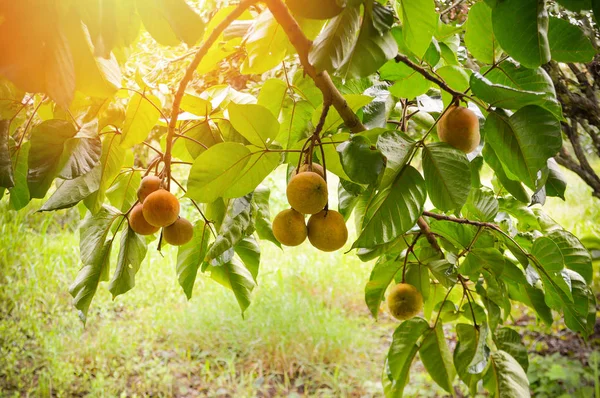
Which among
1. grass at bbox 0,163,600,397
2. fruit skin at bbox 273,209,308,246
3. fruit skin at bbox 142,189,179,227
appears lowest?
grass at bbox 0,163,600,397

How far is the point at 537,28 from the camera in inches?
13.1

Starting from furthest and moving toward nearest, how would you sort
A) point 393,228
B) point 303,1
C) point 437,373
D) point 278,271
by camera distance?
point 278,271
point 437,373
point 393,228
point 303,1

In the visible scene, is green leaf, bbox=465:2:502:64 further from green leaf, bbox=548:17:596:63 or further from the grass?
the grass

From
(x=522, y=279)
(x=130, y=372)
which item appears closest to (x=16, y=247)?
(x=130, y=372)

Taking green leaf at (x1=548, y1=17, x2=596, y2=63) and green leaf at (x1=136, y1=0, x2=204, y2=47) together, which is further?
green leaf at (x1=548, y1=17, x2=596, y2=63)

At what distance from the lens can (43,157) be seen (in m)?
0.45

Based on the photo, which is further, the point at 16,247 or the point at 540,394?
the point at 16,247

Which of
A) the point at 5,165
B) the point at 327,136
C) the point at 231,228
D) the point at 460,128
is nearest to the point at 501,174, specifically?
the point at 460,128

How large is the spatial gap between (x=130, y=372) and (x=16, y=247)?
4.42ft

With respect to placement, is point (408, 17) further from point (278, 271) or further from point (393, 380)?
point (278, 271)

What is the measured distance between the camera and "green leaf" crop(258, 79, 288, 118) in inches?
22.4

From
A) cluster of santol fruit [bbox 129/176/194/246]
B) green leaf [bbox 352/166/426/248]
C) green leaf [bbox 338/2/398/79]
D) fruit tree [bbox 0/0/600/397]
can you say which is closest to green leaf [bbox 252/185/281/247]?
fruit tree [bbox 0/0/600/397]

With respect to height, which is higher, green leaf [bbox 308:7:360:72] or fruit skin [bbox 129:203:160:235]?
green leaf [bbox 308:7:360:72]

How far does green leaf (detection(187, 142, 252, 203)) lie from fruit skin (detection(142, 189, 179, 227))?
5 centimetres
